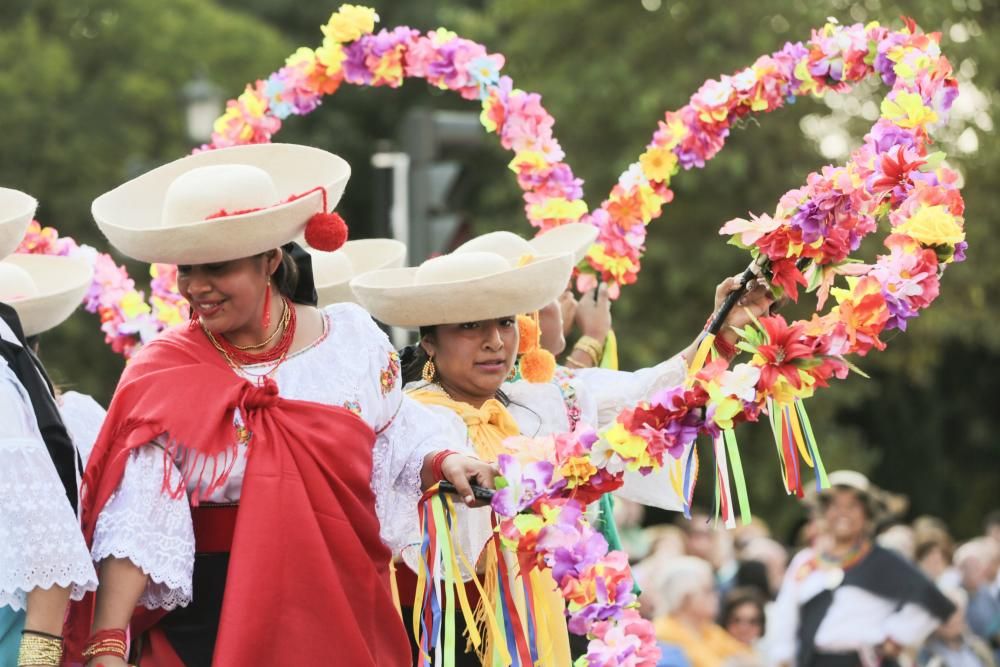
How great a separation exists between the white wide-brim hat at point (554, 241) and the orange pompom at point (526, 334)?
1.01 ft

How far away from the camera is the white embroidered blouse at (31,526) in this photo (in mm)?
4102

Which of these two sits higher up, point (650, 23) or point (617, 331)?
point (650, 23)

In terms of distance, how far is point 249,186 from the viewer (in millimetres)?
4523

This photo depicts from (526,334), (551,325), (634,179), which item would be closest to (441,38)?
(634,179)

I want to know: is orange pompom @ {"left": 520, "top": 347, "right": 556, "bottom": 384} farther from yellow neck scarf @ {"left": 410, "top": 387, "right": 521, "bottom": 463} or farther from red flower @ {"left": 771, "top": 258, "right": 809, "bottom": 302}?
red flower @ {"left": 771, "top": 258, "right": 809, "bottom": 302}

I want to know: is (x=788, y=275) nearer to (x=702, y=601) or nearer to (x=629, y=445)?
(x=629, y=445)

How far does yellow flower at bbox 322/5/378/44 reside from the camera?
23.1ft

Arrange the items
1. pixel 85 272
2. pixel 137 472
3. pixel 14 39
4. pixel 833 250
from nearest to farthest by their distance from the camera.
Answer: pixel 137 472, pixel 833 250, pixel 85 272, pixel 14 39

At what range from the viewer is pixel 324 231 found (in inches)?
181

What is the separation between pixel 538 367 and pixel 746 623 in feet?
16.0

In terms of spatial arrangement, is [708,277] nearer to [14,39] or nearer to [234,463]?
[14,39]

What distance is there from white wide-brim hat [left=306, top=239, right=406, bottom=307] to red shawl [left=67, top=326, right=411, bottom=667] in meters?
1.85

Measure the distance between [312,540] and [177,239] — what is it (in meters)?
0.79

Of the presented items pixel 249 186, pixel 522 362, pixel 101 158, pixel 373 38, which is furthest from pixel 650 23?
pixel 249 186
